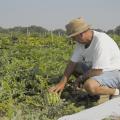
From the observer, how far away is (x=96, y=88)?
4988 mm

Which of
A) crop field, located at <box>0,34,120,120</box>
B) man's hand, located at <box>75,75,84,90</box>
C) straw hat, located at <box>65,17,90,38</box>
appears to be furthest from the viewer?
man's hand, located at <box>75,75,84,90</box>

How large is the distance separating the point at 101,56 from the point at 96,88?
14.6 inches

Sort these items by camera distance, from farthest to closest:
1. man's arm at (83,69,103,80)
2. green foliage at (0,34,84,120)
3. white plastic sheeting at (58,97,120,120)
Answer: man's arm at (83,69,103,80)
green foliage at (0,34,84,120)
white plastic sheeting at (58,97,120,120)

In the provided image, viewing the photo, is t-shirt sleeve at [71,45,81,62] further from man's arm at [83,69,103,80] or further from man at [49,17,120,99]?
man's arm at [83,69,103,80]

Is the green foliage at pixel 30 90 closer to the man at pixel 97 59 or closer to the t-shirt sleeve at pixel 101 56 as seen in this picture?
the man at pixel 97 59

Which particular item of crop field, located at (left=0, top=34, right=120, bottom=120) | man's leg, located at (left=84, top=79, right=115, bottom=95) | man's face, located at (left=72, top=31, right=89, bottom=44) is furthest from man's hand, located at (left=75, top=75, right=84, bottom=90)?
man's face, located at (left=72, top=31, right=89, bottom=44)

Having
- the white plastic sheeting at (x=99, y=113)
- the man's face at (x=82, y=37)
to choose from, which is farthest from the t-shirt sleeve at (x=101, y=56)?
the white plastic sheeting at (x=99, y=113)

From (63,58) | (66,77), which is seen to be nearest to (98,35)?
(66,77)

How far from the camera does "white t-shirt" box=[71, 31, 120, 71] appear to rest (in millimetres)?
4938

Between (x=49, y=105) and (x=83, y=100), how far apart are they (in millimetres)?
962

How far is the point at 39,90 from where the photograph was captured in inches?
221

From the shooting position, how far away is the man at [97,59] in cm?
494

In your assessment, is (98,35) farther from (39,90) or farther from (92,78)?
(39,90)

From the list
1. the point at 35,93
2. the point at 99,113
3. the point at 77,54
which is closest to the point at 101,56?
the point at 77,54
